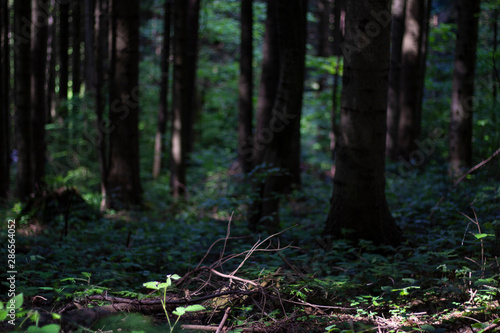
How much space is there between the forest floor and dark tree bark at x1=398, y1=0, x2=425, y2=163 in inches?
221

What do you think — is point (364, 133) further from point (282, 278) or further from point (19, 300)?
point (19, 300)

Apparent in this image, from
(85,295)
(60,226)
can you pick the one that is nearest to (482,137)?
(60,226)

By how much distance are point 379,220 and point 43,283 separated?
11.2 feet

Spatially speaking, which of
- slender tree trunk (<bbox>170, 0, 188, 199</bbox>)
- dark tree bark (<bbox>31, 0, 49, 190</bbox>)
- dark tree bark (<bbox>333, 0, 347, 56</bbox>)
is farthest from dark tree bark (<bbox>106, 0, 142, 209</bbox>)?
dark tree bark (<bbox>333, 0, 347, 56</bbox>)

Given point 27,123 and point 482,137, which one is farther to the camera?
point 482,137

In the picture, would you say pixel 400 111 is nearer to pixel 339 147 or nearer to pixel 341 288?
pixel 339 147

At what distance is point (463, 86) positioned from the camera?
324 inches

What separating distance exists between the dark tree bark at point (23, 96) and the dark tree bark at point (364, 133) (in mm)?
7693

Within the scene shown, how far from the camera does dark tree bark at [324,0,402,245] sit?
4.54 m

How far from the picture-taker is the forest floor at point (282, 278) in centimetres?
274

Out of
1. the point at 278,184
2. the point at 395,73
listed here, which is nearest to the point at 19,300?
the point at 278,184

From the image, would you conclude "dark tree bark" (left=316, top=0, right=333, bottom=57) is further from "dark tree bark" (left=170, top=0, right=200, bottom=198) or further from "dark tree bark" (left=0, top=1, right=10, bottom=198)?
"dark tree bark" (left=0, top=1, right=10, bottom=198)

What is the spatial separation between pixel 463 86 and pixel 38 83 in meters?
9.26

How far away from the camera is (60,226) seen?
6637 millimetres
